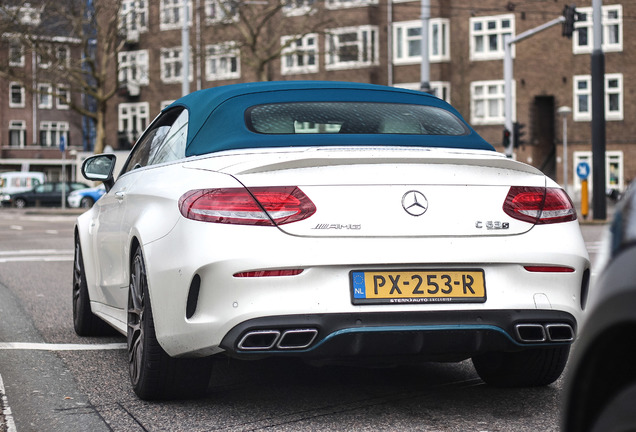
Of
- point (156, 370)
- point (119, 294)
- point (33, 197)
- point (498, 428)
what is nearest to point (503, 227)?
point (498, 428)

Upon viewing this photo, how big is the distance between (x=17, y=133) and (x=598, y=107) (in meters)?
57.6

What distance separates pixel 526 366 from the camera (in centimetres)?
515

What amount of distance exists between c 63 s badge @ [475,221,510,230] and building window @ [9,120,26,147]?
247 feet

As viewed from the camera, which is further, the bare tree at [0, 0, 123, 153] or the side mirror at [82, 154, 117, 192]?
the bare tree at [0, 0, 123, 153]

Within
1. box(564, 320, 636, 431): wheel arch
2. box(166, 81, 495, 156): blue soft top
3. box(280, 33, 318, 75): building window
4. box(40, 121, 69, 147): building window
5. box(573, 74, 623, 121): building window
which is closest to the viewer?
box(564, 320, 636, 431): wheel arch

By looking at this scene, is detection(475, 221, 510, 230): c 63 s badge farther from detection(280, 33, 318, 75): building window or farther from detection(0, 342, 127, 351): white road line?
detection(280, 33, 318, 75): building window

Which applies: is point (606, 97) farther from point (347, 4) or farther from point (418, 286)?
point (418, 286)

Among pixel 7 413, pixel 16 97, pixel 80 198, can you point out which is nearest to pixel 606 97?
pixel 80 198

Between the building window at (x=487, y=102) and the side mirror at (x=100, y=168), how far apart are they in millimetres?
42458

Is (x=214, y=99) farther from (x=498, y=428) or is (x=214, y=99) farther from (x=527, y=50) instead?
(x=527, y=50)

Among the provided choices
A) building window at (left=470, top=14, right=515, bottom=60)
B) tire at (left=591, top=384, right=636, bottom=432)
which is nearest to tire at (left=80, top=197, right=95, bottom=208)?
building window at (left=470, top=14, right=515, bottom=60)

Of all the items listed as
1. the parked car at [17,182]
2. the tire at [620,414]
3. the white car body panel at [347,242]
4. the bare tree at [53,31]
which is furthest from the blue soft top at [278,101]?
the parked car at [17,182]

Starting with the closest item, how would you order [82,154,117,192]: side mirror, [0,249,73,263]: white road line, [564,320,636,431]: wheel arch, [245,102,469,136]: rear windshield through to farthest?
[564,320,636,431]: wheel arch, [245,102,469,136]: rear windshield, [82,154,117,192]: side mirror, [0,249,73,263]: white road line

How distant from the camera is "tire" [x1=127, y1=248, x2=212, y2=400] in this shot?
4742mm
